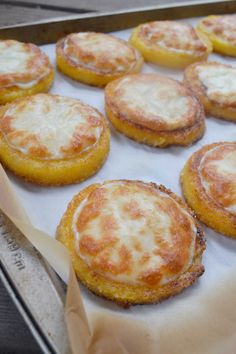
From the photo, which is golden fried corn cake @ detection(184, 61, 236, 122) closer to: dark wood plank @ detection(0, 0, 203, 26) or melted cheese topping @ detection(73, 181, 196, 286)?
melted cheese topping @ detection(73, 181, 196, 286)

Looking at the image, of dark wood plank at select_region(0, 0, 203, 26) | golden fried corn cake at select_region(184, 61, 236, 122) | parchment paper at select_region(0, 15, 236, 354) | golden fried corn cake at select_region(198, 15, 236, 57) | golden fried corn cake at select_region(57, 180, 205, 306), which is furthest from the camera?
dark wood plank at select_region(0, 0, 203, 26)

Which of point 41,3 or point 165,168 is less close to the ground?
point 41,3

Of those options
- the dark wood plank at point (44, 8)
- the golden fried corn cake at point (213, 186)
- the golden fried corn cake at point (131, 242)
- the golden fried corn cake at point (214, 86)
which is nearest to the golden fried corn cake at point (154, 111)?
the golden fried corn cake at point (214, 86)

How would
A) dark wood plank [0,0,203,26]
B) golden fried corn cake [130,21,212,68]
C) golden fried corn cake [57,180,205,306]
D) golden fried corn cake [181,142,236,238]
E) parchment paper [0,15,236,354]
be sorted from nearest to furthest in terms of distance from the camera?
parchment paper [0,15,236,354]
golden fried corn cake [57,180,205,306]
golden fried corn cake [181,142,236,238]
golden fried corn cake [130,21,212,68]
dark wood plank [0,0,203,26]

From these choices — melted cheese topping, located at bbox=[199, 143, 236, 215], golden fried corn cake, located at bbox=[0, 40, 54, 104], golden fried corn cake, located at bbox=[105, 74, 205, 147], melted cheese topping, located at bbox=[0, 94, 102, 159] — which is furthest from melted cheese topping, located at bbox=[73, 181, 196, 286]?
golden fried corn cake, located at bbox=[0, 40, 54, 104]

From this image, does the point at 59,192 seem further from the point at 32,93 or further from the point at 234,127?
the point at 234,127

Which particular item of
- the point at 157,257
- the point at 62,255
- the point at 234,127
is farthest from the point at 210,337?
the point at 234,127

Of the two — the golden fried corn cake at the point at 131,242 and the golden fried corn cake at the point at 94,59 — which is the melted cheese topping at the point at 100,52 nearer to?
the golden fried corn cake at the point at 94,59
